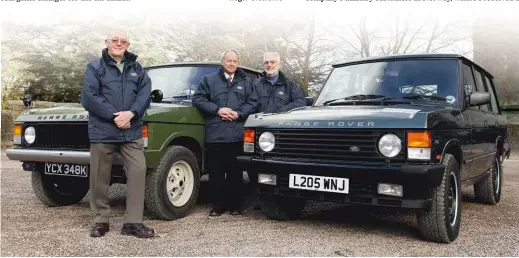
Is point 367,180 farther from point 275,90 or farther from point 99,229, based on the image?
point 99,229

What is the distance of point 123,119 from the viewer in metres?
4.20

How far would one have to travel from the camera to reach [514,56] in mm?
17656

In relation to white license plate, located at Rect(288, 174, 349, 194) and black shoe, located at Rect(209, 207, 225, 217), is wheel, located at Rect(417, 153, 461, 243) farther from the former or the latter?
black shoe, located at Rect(209, 207, 225, 217)

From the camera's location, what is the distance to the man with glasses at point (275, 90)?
5.78m

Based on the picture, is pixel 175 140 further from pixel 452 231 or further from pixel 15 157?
pixel 452 231

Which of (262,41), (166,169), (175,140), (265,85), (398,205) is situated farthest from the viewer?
(262,41)

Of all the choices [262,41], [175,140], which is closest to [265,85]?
[175,140]

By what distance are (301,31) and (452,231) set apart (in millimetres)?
12317

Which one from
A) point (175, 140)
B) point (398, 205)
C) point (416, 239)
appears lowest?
point (416, 239)

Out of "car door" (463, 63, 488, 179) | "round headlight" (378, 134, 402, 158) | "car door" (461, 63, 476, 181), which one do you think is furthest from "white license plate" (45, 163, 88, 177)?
"car door" (463, 63, 488, 179)

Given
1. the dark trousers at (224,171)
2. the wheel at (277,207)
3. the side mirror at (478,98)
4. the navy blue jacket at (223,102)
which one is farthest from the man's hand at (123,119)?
the side mirror at (478,98)

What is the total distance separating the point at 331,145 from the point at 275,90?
1.80m

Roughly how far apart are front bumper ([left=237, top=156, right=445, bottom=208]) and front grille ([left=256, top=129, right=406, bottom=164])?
0.10 m

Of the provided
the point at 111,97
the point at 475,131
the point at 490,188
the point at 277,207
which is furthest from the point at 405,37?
the point at 111,97
